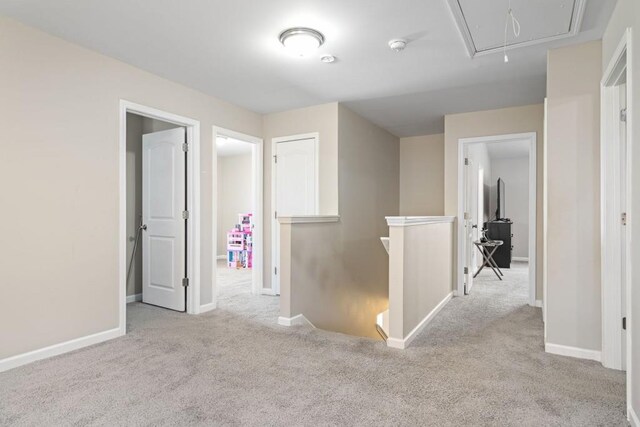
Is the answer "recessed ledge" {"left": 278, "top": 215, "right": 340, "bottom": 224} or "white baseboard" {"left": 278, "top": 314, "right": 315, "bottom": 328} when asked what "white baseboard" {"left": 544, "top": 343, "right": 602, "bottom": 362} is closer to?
"white baseboard" {"left": 278, "top": 314, "right": 315, "bottom": 328}

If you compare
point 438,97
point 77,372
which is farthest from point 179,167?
point 438,97

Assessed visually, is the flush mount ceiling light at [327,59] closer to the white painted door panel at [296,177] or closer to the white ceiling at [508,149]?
the white painted door panel at [296,177]

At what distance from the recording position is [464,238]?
4.79 metres

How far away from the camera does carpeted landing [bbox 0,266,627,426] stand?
1.87 metres

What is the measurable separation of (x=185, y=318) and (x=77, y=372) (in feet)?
4.14

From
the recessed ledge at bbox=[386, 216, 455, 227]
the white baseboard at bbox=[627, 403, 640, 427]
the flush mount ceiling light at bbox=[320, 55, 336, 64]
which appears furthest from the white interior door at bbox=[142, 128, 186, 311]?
the white baseboard at bbox=[627, 403, 640, 427]

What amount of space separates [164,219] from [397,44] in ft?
9.54

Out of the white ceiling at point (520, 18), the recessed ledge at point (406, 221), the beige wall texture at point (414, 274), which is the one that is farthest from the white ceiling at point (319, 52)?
the beige wall texture at point (414, 274)

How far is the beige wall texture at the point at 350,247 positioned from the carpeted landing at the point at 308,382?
577 millimetres

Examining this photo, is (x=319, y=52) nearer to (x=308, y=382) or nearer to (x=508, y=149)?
(x=308, y=382)

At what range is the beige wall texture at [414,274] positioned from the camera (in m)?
2.81

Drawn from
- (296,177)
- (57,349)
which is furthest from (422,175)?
(57,349)

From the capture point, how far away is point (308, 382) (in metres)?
2.22

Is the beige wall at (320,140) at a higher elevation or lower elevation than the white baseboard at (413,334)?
higher
